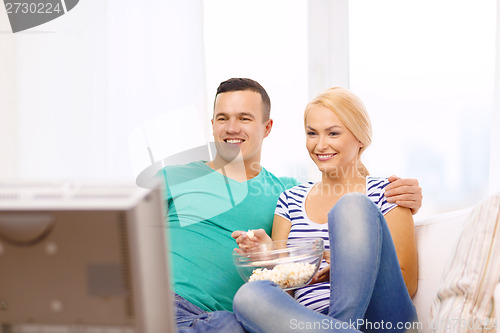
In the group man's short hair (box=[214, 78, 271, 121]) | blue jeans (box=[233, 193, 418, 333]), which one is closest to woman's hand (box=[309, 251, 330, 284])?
blue jeans (box=[233, 193, 418, 333])

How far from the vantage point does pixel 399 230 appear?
148 centimetres

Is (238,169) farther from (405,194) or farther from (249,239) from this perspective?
(405,194)

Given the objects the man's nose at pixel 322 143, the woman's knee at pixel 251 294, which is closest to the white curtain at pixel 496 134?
the man's nose at pixel 322 143

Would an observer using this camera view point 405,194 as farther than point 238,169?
No

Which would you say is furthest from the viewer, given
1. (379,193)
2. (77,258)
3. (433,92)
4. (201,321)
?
(433,92)

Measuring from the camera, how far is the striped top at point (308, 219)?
4.73 ft

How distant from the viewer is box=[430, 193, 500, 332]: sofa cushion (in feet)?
3.64

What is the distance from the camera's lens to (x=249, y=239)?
150 centimetres

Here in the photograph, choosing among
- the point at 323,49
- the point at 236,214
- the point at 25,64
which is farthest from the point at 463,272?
the point at 25,64

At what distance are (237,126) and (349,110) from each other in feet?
1.46

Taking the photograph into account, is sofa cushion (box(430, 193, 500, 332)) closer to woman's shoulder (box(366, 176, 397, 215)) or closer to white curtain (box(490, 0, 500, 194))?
woman's shoulder (box(366, 176, 397, 215))

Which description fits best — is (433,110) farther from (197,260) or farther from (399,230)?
(197,260)

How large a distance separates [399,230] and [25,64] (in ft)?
6.53

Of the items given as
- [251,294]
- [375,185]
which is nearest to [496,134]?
[375,185]
